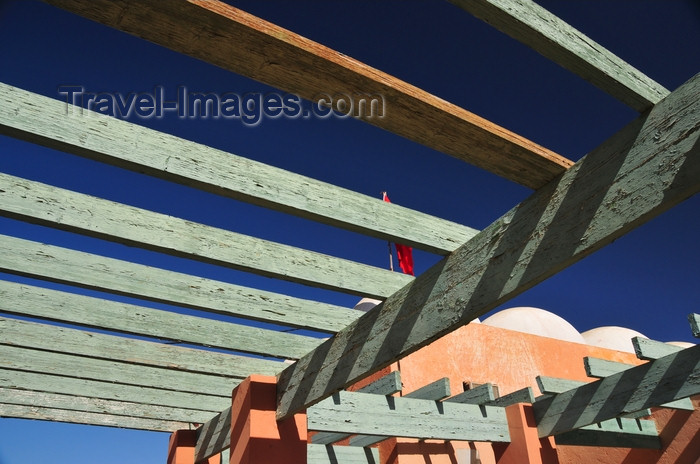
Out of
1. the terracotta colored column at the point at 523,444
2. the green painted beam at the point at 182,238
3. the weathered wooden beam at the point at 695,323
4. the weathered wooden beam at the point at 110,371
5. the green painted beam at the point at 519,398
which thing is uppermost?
the weathered wooden beam at the point at 110,371

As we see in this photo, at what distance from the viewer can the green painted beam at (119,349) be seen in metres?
4.98

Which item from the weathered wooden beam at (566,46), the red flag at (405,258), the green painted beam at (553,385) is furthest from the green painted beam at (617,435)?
the weathered wooden beam at (566,46)

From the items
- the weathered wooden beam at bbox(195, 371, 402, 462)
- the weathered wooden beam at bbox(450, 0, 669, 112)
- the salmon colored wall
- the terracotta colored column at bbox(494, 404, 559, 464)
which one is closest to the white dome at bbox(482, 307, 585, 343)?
the salmon colored wall

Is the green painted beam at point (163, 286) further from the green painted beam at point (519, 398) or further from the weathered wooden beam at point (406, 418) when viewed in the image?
the green painted beam at point (519, 398)

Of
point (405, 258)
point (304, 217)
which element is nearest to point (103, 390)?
point (304, 217)

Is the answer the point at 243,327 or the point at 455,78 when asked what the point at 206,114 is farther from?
the point at 455,78

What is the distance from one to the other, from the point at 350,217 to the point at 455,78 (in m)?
4.30

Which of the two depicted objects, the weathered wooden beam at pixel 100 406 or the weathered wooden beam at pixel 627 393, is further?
the weathered wooden beam at pixel 100 406

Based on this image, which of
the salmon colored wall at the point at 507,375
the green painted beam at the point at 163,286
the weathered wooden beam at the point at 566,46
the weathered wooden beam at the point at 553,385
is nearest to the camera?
the weathered wooden beam at the point at 566,46

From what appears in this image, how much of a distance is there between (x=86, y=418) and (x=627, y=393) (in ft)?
21.6

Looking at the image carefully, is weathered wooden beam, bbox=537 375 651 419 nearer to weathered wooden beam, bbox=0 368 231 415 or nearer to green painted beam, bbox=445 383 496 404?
green painted beam, bbox=445 383 496 404

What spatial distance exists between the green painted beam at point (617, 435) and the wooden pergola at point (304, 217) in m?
2.32

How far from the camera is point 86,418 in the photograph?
684 centimetres

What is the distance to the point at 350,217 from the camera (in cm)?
295
